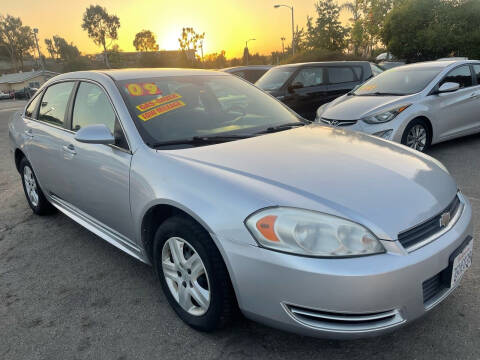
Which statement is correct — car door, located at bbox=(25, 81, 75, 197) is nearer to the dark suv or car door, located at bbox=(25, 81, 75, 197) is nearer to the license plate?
the license plate

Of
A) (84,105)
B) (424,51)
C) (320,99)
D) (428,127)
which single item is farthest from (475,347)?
(424,51)

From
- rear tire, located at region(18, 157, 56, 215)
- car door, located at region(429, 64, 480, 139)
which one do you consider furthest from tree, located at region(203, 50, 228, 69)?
rear tire, located at region(18, 157, 56, 215)

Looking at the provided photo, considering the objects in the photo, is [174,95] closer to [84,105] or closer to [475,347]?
[84,105]

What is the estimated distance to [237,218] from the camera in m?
1.86

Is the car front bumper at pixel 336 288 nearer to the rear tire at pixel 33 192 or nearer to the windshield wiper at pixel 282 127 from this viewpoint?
the windshield wiper at pixel 282 127

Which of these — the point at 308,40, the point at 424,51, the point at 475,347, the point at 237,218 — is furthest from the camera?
the point at 308,40

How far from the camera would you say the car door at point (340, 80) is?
351 inches

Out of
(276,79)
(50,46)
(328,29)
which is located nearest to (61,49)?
(50,46)

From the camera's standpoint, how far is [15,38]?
9212cm

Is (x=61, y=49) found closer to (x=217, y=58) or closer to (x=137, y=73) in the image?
(x=217, y=58)

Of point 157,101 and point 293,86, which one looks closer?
point 157,101

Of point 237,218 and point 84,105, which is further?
point 84,105

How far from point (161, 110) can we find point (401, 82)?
491cm

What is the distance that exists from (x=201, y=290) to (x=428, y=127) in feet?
16.5
